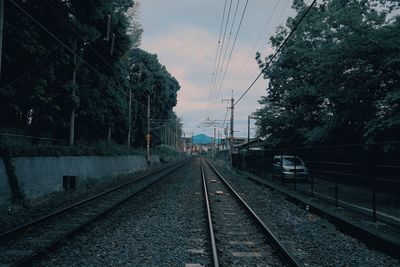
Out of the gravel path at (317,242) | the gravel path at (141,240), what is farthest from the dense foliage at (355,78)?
the gravel path at (141,240)

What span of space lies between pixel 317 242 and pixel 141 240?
3786 millimetres

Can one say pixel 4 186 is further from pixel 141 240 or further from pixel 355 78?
pixel 355 78

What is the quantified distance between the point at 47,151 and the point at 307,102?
1752cm

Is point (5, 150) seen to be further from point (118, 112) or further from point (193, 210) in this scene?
point (118, 112)

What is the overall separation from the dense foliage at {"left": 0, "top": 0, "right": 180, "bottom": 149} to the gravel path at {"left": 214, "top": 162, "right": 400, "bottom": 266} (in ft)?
32.7

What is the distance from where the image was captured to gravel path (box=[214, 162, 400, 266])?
231 inches

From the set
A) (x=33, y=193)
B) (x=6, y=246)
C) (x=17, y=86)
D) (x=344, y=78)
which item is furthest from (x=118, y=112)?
(x=6, y=246)

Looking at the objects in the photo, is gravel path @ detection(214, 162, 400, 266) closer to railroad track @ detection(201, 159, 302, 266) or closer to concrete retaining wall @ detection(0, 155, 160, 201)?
railroad track @ detection(201, 159, 302, 266)

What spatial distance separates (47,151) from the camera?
15070 mm

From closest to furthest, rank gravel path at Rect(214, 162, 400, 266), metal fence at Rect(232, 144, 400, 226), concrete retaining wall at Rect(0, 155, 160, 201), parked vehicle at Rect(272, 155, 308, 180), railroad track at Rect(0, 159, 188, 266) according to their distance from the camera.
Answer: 1. railroad track at Rect(0, 159, 188, 266)
2. gravel path at Rect(214, 162, 400, 266)
3. metal fence at Rect(232, 144, 400, 226)
4. concrete retaining wall at Rect(0, 155, 160, 201)
5. parked vehicle at Rect(272, 155, 308, 180)

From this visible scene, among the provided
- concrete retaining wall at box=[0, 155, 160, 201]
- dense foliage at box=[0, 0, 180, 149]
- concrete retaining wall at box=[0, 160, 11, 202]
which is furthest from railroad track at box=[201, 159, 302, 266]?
dense foliage at box=[0, 0, 180, 149]

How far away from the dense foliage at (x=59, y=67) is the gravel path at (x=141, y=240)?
284 inches

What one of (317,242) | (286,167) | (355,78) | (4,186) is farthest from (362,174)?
(4,186)

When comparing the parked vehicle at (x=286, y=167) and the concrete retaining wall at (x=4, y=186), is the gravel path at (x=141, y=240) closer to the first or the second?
the concrete retaining wall at (x=4, y=186)
